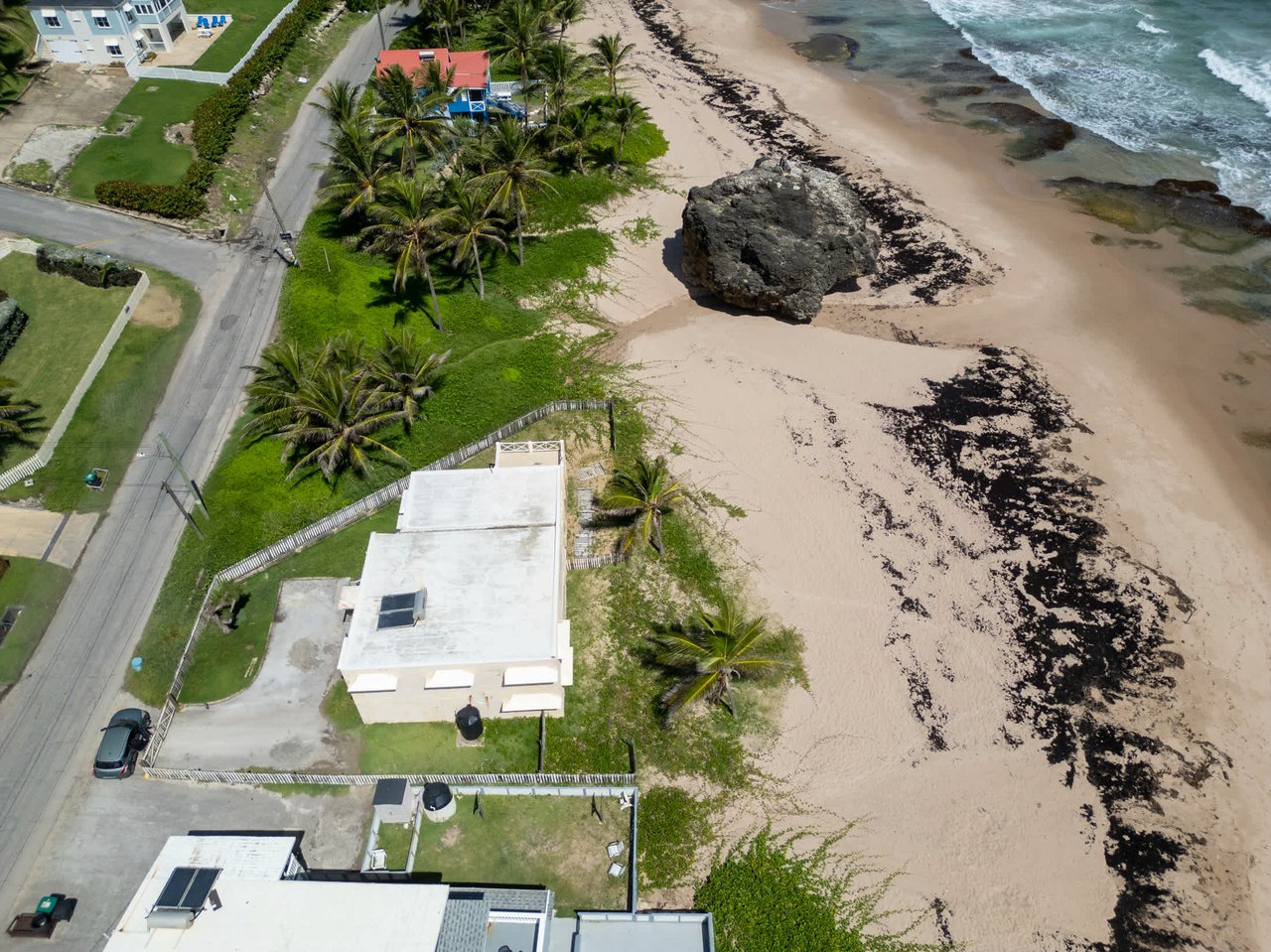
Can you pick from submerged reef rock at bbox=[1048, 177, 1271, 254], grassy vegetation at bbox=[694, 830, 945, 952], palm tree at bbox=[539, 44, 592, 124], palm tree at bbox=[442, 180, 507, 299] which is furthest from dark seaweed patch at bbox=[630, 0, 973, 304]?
grassy vegetation at bbox=[694, 830, 945, 952]

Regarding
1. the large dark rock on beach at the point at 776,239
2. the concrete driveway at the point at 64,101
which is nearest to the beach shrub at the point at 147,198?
the concrete driveway at the point at 64,101

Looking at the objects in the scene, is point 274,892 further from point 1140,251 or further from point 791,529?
point 1140,251

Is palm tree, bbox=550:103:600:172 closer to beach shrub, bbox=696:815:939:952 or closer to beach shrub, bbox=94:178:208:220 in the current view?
beach shrub, bbox=94:178:208:220

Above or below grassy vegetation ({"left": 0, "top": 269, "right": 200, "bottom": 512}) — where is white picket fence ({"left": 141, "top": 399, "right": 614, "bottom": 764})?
below

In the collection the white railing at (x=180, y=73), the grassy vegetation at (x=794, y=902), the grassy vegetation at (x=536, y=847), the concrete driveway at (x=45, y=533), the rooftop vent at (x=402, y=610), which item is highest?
the white railing at (x=180, y=73)

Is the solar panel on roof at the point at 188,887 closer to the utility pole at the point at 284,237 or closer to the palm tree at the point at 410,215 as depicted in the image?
the palm tree at the point at 410,215

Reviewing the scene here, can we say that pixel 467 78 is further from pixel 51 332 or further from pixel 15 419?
pixel 15 419
